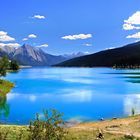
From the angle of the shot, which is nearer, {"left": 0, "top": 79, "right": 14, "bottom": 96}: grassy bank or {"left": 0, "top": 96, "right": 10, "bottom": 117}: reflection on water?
{"left": 0, "top": 96, "right": 10, "bottom": 117}: reflection on water

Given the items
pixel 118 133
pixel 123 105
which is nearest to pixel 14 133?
pixel 118 133

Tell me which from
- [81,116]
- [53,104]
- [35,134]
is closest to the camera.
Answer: [35,134]

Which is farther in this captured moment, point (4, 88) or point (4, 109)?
point (4, 88)

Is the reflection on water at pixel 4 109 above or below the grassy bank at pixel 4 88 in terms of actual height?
below

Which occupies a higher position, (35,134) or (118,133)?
(35,134)

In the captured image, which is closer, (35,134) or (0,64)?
(35,134)

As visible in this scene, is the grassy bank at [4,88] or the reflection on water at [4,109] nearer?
the reflection on water at [4,109]

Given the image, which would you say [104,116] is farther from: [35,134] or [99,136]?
[35,134]

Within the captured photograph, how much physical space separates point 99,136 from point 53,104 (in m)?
43.2

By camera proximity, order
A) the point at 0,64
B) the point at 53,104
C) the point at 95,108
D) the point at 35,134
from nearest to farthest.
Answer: the point at 35,134 < the point at 95,108 < the point at 53,104 < the point at 0,64

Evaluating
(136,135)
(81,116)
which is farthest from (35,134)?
(81,116)

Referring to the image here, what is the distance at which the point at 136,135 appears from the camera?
94.1ft

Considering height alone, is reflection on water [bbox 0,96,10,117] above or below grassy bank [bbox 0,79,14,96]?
below

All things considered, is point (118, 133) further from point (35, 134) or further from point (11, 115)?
point (11, 115)
